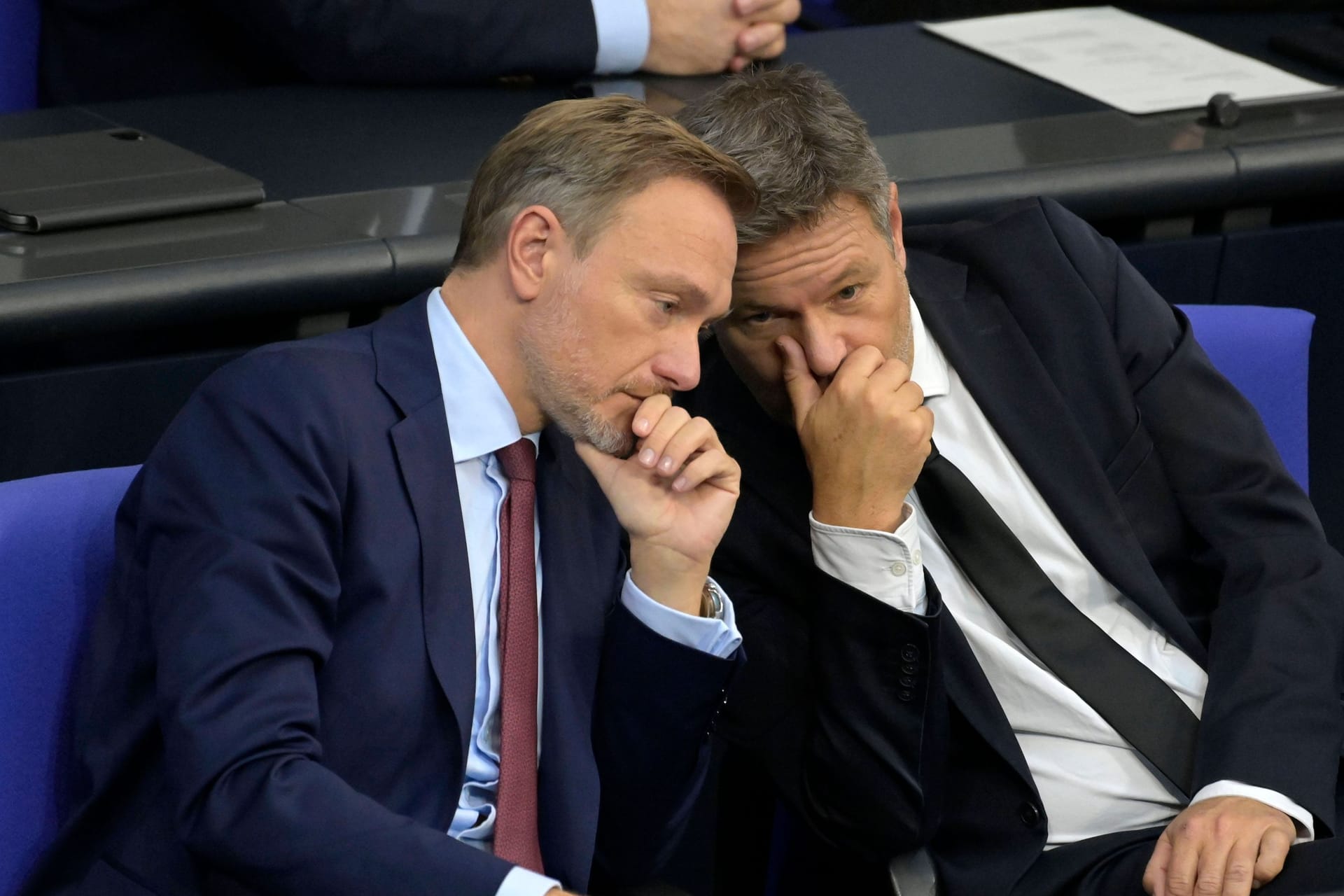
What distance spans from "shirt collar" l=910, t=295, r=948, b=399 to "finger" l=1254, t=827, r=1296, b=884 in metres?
0.57

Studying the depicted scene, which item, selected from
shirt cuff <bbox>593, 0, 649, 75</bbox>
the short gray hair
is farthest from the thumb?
shirt cuff <bbox>593, 0, 649, 75</bbox>

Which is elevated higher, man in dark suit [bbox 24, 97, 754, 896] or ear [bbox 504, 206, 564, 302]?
ear [bbox 504, 206, 564, 302]

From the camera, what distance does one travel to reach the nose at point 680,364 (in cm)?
158

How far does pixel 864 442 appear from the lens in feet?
5.65

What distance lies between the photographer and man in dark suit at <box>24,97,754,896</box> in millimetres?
1328

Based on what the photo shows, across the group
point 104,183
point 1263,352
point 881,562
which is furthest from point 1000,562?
point 104,183

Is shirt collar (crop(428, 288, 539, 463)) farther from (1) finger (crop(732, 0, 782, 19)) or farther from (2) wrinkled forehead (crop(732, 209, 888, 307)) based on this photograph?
(1) finger (crop(732, 0, 782, 19))

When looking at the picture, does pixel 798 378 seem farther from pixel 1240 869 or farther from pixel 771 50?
pixel 771 50

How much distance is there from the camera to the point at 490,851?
61.5 inches

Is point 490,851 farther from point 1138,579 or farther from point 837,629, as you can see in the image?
point 1138,579

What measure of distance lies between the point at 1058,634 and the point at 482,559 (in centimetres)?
63

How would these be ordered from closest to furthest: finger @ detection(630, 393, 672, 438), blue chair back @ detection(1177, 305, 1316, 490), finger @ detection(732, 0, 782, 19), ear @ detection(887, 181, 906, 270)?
finger @ detection(630, 393, 672, 438), ear @ detection(887, 181, 906, 270), blue chair back @ detection(1177, 305, 1316, 490), finger @ detection(732, 0, 782, 19)

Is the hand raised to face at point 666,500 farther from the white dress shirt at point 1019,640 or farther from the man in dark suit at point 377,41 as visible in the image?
the man in dark suit at point 377,41

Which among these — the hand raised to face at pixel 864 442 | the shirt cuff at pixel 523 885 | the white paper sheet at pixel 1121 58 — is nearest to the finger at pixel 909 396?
the hand raised to face at pixel 864 442
